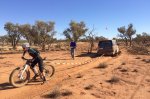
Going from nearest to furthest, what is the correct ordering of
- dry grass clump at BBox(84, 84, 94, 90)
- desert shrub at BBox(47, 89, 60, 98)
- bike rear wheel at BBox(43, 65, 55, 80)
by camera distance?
desert shrub at BBox(47, 89, 60, 98) → dry grass clump at BBox(84, 84, 94, 90) → bike rear wheel at BBox(43, 65, 55, 80)

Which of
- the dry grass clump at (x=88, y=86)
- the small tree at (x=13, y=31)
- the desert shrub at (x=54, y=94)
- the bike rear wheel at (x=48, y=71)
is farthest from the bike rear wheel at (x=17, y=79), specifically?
the small tree at (x=13, y=31)

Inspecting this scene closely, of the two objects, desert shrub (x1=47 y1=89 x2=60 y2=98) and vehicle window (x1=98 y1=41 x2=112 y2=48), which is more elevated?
vehicle window (x1=98 y1=41 x2=112 y2=48)

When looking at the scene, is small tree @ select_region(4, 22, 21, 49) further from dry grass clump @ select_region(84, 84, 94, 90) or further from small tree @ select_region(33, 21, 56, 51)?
dry grass clump @ select_region(84, 84, 94, 90)

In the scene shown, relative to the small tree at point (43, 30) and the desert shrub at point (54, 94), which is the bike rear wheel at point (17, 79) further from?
the small tree at point (43, 30)

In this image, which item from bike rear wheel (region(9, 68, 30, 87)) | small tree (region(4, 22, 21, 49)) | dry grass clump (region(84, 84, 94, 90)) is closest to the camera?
dry grass clump (region(84, 84, 94, 90))

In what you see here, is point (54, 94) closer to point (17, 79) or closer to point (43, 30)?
point (17, 79)

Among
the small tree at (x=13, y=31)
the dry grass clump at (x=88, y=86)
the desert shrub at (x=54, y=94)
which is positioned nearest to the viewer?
the desert shrub at (x=54, y=94)

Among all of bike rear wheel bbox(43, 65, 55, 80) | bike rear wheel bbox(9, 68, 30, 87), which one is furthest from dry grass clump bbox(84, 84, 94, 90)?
bike rear wheel bbox(9, 68, 30, 87)

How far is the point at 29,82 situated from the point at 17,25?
1706 inches

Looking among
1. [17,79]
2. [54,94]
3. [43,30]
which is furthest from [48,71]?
[43,30]

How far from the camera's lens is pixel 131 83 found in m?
10.3

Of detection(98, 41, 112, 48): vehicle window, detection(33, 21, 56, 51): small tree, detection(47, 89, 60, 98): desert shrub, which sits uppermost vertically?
detection(33, 21, 56, 51): small tree

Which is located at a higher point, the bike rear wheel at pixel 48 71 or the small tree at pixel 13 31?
the small tree at pixel 13 31

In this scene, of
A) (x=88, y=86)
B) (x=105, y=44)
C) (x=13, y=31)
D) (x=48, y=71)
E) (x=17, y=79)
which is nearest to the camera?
(x=88, y=86)
